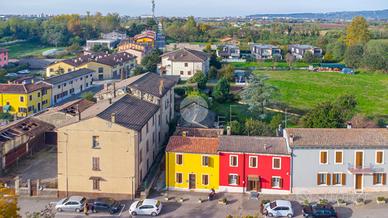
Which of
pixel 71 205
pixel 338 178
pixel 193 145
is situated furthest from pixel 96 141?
pixel 338 178

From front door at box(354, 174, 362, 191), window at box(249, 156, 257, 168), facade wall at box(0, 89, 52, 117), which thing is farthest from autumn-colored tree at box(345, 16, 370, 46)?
window at box(249, 156, 257, 168)

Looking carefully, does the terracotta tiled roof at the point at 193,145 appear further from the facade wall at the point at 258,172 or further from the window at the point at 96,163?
the window at the point at 96,163

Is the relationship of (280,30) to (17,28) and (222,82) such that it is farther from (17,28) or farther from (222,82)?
(222,82)

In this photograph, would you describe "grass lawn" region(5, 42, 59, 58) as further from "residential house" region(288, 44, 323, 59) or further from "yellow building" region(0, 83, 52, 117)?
"residential house" region(288, 44, 323, 59)

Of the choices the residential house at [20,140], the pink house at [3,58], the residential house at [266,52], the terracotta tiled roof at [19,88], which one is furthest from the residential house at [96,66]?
the residential house at [266,52]

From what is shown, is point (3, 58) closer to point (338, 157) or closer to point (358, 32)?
point (338, 157)

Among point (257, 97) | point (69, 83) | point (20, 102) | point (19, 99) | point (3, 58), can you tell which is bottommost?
point (20, 102)

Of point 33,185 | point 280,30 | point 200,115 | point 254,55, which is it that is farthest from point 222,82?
point 280,30
